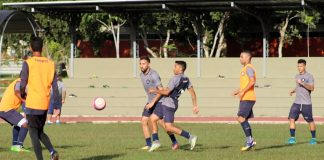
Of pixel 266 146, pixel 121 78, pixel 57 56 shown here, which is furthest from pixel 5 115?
pixel 57 56

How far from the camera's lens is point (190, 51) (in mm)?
64188

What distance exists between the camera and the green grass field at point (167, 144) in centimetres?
1436

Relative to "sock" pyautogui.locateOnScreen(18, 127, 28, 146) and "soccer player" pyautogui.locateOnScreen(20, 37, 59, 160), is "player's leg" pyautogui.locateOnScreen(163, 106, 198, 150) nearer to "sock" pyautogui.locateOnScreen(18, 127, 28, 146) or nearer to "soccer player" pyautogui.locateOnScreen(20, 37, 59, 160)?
"sock" pyautogui.locateOnScreen(18, 127, 28, 146)

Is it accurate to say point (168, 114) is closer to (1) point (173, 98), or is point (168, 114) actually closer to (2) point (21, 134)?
(1) point (173, 98)

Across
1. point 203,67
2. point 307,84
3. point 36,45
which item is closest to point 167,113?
point 307,84

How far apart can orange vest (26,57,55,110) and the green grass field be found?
2.18 meters

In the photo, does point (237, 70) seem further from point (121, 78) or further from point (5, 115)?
point (5, 115)

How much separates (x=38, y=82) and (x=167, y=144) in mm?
5776

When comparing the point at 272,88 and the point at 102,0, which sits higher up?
the point at 102,0

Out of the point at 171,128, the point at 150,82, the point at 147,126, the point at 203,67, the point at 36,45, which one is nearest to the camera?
the point at 36,45

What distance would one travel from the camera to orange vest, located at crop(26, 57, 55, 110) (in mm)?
12180

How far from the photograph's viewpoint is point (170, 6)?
3756cm

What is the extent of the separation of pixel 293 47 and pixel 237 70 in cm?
2716

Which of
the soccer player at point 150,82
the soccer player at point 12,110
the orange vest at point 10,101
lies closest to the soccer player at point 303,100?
the soccer player at point 150,82
